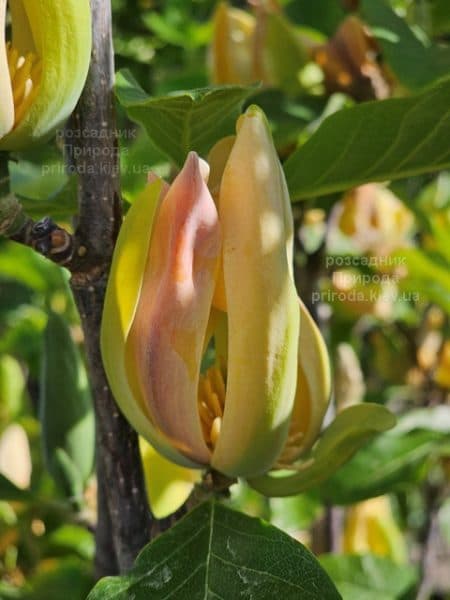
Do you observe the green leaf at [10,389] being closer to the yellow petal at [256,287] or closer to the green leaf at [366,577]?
the green leaf at [366,577]

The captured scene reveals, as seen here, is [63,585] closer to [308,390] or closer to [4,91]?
[308,390]

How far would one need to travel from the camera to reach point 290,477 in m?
0.52

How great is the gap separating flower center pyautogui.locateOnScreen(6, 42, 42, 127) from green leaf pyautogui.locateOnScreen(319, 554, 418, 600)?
1.74ft

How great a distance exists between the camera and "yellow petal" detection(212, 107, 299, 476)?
0.42m

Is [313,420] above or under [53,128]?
under

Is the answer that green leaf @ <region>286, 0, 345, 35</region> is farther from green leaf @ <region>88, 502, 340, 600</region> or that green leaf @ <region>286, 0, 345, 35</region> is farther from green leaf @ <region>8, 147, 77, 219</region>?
green leaf @ <region>88, 502, 340, 600</region>

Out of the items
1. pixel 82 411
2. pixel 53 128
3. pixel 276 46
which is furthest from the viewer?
pixel 276 46

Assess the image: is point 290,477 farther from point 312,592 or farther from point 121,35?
point 121,35

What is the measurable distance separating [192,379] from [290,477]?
11 centimetres

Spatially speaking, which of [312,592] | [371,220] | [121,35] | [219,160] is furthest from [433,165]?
[121,35]

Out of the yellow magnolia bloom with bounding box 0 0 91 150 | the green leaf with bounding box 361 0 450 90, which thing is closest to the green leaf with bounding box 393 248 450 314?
the green leaf with bounding box 361 0 450 90

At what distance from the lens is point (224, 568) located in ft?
1.50

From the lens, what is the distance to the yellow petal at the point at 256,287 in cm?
42

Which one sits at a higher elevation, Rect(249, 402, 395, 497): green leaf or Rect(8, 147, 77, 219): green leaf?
Rect(8, 147, 77, 219): green leaf
